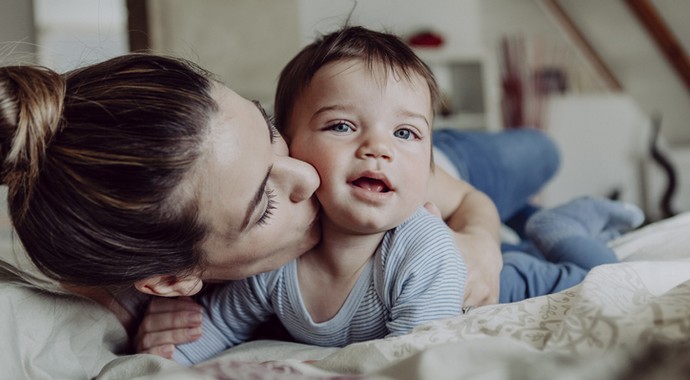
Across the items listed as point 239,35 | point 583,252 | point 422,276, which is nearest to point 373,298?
point 422,276

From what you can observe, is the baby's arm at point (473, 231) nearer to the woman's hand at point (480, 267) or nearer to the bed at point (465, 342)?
the woman's hand at point (480, 267)

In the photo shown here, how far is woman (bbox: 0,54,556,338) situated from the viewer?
2.41ft

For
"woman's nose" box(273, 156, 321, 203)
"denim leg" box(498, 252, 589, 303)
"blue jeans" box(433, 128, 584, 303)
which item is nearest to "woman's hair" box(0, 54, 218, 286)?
"woman's nose" box(273, 156, 321, 203)

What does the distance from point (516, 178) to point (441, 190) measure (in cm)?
65

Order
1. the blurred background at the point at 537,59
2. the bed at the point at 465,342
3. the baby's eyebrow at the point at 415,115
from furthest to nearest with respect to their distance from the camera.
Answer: the blurred background at the point at 537,59 → the baby's eyebrow at the point at 415,115 → the bed at the point at 465,342

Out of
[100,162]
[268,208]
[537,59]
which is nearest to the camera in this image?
[100,162]

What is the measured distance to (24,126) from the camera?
0.73 meters

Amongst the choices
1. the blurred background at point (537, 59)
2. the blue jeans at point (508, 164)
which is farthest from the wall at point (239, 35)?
the blue jeans at point (508, 164)

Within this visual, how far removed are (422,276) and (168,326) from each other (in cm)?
40

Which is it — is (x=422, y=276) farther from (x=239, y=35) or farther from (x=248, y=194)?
(x=239, y=35)

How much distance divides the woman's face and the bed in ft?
0.47

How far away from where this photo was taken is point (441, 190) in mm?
1412

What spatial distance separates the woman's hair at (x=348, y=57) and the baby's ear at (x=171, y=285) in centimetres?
30

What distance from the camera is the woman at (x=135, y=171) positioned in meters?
0.74
